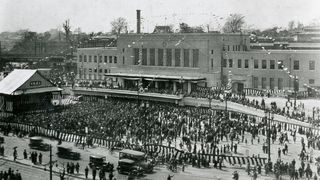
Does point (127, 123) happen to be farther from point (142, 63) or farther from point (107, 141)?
point (142, 63)

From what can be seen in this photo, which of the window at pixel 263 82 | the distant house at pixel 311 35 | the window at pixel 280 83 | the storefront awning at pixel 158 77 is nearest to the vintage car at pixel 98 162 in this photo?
the storefront awning at pixel 158 77

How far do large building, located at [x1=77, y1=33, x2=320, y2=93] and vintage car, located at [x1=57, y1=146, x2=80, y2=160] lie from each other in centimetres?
3184

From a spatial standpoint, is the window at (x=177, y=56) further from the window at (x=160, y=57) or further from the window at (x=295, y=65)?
the window at (x=295, y=65)

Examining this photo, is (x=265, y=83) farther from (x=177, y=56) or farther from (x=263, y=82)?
(x=177, y=56)

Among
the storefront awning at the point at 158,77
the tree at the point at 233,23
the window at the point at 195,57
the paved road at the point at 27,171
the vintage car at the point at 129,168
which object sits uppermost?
the tree at the point at 233,23

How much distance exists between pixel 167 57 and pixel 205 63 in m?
8.31

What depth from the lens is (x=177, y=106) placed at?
6350 centimetres

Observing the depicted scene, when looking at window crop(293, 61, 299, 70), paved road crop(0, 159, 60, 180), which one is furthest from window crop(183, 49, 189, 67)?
paved road crop(0, 159, 60, 180)

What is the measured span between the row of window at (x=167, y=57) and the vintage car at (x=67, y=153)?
122 ft

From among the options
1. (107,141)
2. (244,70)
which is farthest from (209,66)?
(107,141)

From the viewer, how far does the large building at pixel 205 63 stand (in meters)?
65.4

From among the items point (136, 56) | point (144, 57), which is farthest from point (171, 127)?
point (136, 56)

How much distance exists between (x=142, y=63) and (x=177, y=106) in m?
21.4

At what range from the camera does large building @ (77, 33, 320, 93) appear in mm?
65375
